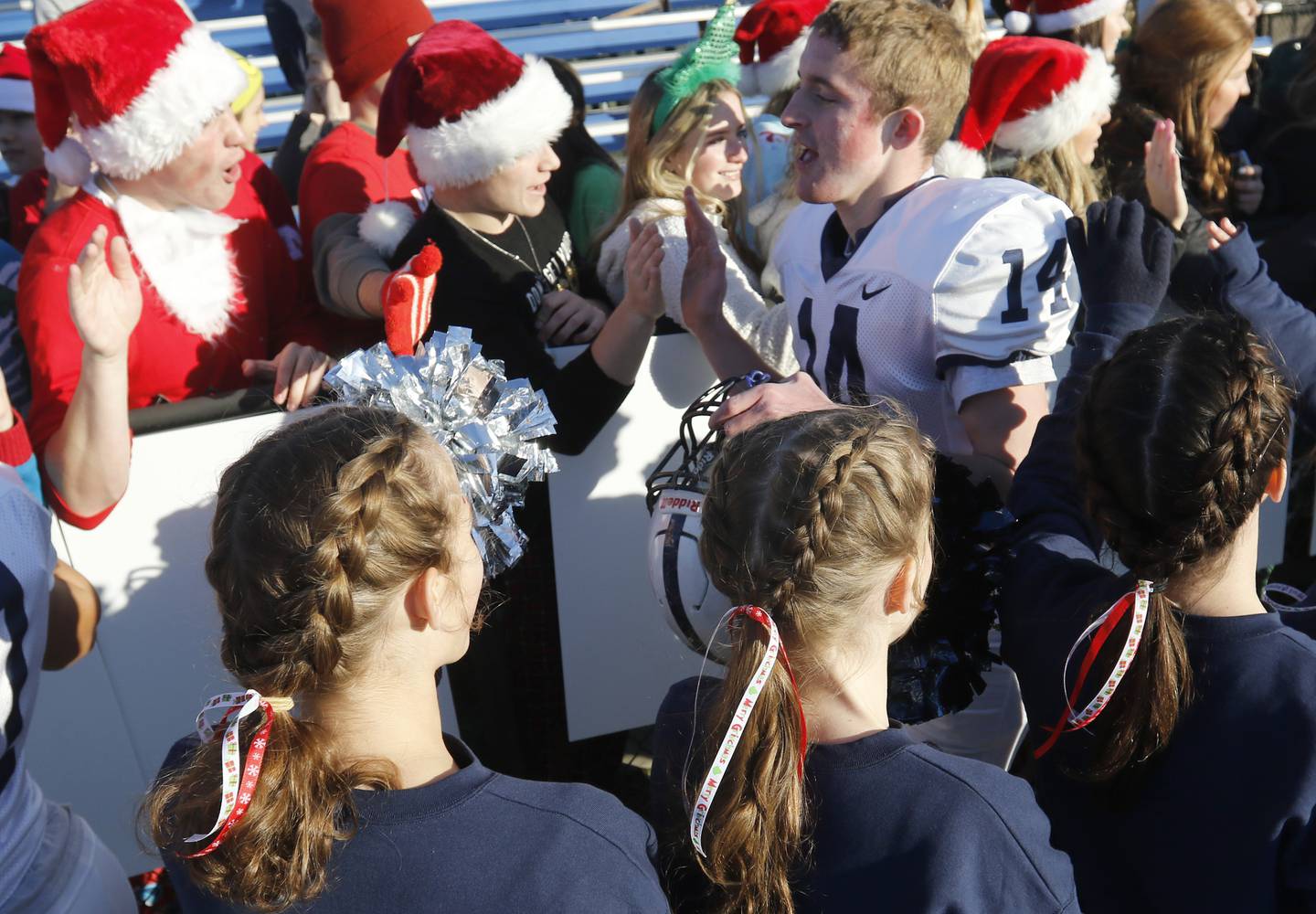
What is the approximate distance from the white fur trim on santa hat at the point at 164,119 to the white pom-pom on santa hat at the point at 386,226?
1.45 ft

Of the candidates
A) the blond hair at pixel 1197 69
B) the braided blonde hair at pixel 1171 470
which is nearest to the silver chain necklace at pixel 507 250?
the braided blonde hair at pixel 1171 470

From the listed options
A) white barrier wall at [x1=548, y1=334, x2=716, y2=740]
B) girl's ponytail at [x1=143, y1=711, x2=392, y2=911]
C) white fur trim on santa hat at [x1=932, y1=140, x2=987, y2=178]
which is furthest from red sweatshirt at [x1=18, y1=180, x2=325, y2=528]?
white fur trim on santa hat at [x1=932, y1=140, x2=987, y2=178]

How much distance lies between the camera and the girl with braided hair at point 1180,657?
152cm

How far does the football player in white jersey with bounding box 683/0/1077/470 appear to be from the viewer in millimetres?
2182

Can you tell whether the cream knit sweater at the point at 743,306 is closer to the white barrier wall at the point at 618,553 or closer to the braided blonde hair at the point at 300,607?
the white barrier wall at the point at 618,553

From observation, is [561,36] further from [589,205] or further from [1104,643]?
[1104,643]

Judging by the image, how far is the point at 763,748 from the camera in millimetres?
1427

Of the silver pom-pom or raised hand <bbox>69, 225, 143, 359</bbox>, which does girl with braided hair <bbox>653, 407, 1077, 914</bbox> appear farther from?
raised hand <bbox>69, 225, 143, 359</bbox>

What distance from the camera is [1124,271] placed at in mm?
2152

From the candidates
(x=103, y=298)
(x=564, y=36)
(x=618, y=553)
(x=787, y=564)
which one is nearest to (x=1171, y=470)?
(x=787, y=564)

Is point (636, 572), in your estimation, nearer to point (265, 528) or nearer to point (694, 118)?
point (694, 118)

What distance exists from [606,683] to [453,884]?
1761 mm

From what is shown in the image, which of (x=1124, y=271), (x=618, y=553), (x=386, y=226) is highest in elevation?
(x=1124, y=271)

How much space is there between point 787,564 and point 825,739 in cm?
24
